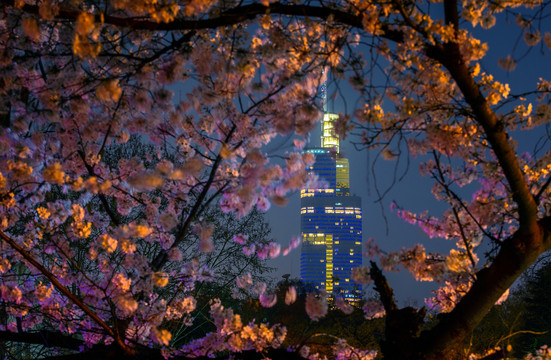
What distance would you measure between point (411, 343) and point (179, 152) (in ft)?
10.8

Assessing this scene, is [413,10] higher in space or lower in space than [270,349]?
higher

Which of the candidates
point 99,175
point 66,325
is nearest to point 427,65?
point 99,175

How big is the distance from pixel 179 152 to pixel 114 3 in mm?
2435

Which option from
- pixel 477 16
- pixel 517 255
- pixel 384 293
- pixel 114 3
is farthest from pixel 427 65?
pixel 114 3

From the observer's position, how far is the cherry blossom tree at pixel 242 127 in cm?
281

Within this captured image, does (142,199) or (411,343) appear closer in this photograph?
(411,343)

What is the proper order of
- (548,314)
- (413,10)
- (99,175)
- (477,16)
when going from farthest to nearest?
1. (548,314)
2. (99,175)
3. (477,16)
4. (413,10)

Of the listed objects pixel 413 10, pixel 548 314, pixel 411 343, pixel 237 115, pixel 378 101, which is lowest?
pixel 411 343

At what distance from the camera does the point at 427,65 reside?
3.42 m

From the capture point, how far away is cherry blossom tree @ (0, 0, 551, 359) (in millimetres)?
2814

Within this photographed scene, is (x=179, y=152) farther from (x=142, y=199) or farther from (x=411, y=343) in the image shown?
(x=411, y=343)

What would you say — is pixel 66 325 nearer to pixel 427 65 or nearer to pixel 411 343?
pixel 411 343

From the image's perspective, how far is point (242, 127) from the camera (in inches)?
177

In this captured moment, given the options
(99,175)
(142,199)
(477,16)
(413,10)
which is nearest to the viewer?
(413,10)
